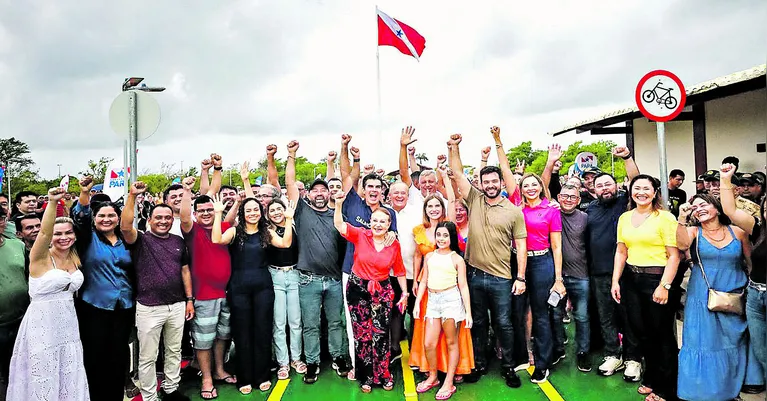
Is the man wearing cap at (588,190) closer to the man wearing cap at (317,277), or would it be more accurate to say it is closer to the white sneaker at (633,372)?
the white sneaker at (633,372)

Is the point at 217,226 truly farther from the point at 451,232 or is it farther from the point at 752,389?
the point at 752,389

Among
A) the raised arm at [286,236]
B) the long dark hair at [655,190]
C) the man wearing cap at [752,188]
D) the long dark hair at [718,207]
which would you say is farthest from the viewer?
the man wearing cap at [752,188]

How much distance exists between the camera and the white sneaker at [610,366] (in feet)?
16.9

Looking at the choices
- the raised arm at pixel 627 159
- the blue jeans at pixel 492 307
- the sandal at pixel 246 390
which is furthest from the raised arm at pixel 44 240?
the raised arm at pixel 627 159

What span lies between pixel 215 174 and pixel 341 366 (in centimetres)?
245

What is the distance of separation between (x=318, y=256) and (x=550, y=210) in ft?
7.79

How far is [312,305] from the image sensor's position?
525 cm

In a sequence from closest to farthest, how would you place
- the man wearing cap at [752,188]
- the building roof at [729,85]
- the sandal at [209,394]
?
1. the sandal at [209,394]
2. the man wearing cap at [752,188]
3. the building roof at [729,85]

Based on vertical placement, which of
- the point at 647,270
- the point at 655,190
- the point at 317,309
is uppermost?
the point at 655,190

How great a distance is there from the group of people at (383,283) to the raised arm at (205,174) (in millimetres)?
31

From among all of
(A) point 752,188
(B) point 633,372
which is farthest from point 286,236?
(A) point 752,188

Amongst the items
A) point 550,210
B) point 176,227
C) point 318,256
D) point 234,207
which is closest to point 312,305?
point 318,256

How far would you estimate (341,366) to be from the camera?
5340 mm

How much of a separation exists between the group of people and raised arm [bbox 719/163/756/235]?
0.6 inches
